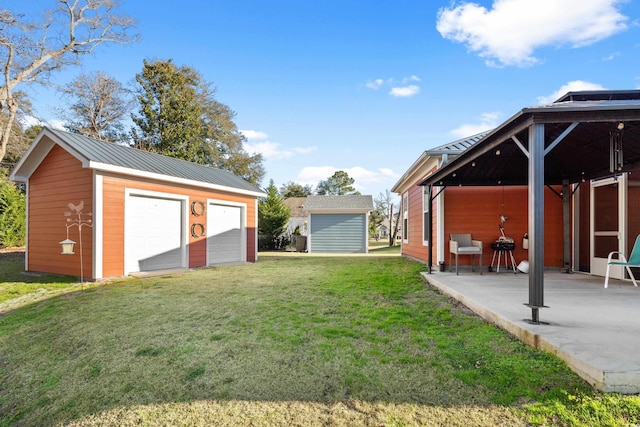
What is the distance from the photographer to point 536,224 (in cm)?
290

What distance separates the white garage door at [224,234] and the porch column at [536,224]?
8.22 m

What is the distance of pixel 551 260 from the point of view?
6.73 metres

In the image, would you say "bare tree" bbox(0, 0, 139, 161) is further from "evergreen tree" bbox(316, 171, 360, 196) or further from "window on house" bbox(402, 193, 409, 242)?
"evergreen tree" bbox(316, 171, 360, 196)

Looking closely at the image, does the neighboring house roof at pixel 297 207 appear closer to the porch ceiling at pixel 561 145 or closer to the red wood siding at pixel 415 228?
the red wood siding at pixel 415 228

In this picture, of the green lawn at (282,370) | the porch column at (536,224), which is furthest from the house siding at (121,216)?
the porch column at (536,224)

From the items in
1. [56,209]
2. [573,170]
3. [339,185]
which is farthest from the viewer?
[339,185]

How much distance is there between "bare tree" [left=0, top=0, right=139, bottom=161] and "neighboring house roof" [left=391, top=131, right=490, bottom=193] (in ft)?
49.0

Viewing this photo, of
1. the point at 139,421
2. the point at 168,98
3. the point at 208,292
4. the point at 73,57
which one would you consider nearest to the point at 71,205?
the point at 208,292

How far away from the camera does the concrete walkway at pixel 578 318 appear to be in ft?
6.55

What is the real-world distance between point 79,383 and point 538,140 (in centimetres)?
441

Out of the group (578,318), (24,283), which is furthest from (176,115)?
(578,318)

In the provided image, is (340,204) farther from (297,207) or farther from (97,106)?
(97,106)

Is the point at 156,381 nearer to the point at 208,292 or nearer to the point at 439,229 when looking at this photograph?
the point at 208,292

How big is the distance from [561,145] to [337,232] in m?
11.5
